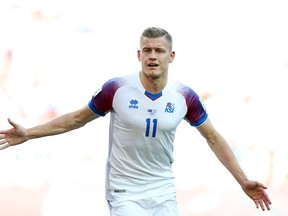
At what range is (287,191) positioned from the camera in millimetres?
8930

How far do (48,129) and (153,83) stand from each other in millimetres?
840

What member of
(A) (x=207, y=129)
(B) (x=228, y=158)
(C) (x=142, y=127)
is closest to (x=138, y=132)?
(C) (x=142, y=127)

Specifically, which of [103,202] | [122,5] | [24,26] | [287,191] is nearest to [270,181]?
[287,191]

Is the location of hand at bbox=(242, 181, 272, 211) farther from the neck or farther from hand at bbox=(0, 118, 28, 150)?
hand at bbox=(0, 118, 28, 150)

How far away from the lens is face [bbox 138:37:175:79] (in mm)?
5359

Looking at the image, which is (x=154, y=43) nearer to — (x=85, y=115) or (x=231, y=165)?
(x=85, y=115)

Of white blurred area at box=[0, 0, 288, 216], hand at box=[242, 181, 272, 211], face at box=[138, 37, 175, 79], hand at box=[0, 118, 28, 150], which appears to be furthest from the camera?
white blurred area at box=[0, 0, 288, 216]

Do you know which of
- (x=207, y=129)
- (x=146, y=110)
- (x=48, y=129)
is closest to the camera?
(x=146, y=110)

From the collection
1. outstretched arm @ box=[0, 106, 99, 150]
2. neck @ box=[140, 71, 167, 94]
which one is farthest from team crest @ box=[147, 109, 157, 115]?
outstretched arm @ box=[0, 106, 99, 150]

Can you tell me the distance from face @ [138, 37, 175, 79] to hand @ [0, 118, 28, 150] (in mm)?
985

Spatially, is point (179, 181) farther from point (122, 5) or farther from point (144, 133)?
point (144, 133)

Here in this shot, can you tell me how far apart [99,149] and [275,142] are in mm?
2020

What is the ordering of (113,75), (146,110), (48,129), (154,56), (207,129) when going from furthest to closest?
(113,75) < (207,129) < (48,129) < (146,110) < (154,56)

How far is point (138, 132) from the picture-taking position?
5430mm
